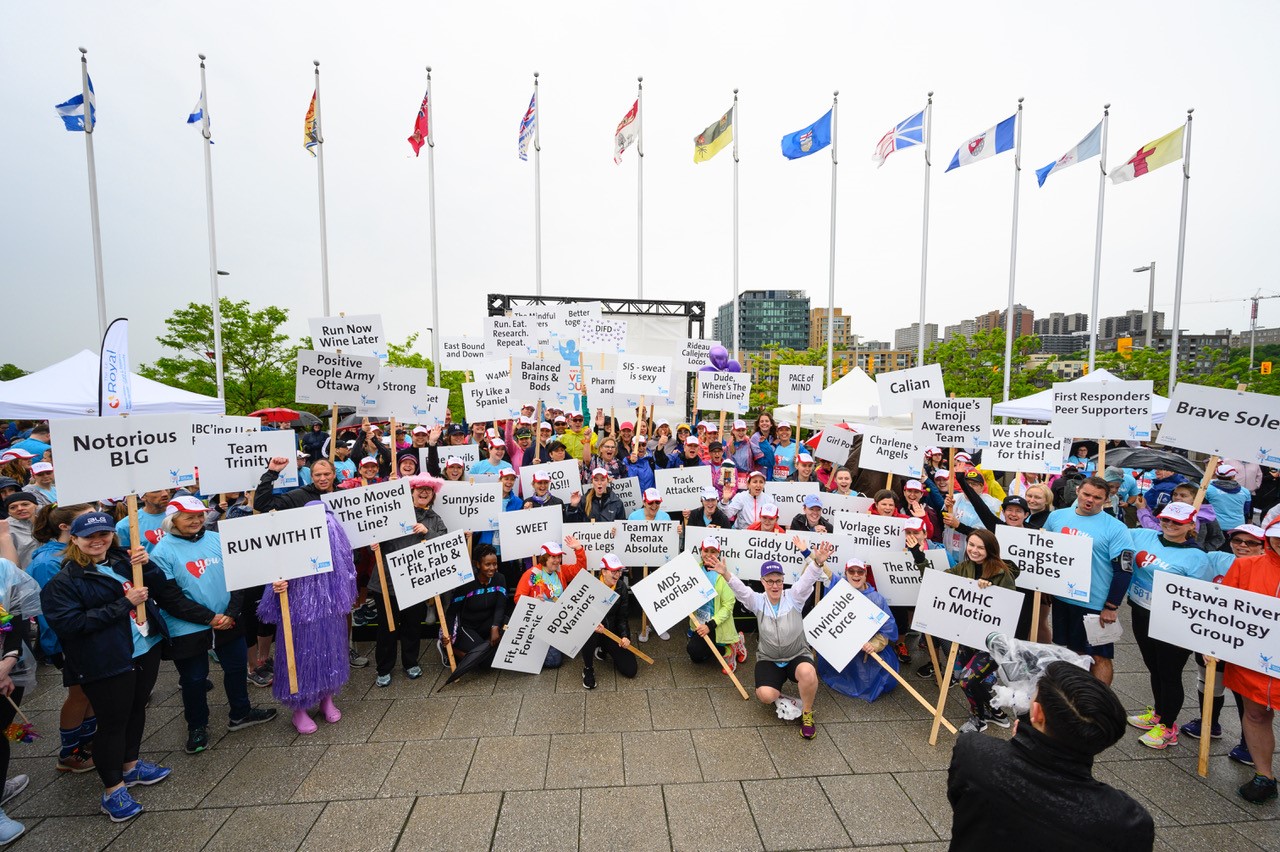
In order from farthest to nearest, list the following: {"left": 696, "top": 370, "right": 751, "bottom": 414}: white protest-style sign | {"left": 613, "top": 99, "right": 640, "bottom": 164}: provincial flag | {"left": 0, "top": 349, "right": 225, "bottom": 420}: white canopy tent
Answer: {"left": 613, "top": 99, "right": 640, "bottom": 164}: provincial flag, {"left": 0, "top": 349, "right": 225, "bottom": 420}: white canopy tent, {"left": 696, "top": 370, "right": 751, "bottom": 414}: white protest-style sign

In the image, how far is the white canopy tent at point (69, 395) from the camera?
1015 centimetres

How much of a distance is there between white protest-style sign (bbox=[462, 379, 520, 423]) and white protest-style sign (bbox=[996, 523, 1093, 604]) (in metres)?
6.61

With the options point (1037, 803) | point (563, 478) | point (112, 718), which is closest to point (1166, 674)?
point (1037, 803)

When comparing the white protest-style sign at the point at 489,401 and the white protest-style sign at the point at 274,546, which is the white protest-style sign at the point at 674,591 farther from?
the white protest-style sign at the point at 489,401

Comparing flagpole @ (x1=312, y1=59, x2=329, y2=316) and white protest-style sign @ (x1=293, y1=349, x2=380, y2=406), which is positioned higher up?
flagpole @ (x1=312, y1=59, x2=329, y2=316)

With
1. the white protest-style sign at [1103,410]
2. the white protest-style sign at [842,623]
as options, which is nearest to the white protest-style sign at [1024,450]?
the white protest-style sign at [1103,410]

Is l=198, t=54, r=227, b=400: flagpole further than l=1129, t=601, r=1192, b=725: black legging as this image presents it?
Yes

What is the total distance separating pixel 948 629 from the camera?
488 centimetres

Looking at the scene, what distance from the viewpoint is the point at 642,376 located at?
902cm

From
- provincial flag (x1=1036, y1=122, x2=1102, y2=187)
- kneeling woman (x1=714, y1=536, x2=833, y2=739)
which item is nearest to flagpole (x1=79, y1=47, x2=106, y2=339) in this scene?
kneeling woman (x1=714, y1=536, x2=833, y2=739)

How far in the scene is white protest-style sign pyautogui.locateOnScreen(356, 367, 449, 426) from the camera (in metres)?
7.21

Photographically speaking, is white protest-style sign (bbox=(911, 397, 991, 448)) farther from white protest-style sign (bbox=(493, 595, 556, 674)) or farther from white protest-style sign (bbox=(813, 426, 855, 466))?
white protest-style sign (bbox=(493, 595, 556, 674))

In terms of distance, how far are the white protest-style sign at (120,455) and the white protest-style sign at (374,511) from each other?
120 centimetres

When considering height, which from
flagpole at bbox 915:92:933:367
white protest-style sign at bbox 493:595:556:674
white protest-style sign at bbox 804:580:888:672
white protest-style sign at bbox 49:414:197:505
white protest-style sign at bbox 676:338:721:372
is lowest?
white protest-style sign at bbox 493:595:556:674
